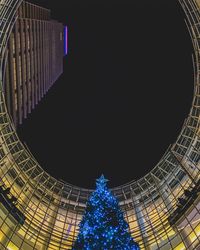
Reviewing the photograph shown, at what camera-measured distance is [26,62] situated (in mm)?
62438

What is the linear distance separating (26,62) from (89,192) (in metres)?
30.6

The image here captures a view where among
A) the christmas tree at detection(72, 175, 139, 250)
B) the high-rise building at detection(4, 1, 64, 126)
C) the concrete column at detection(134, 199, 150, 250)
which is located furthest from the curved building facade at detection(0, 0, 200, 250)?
the high-rise building at detection(4, 1, 64, 126)

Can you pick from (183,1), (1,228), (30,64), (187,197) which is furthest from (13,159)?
(30,64)

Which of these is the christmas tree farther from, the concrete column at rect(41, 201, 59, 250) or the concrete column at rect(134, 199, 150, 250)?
the concrete column at rect(134, 199, 150, 250)

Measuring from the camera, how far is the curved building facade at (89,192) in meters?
29.0

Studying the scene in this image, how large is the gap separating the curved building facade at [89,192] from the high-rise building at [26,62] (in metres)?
13.7

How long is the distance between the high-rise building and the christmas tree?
24.5 m

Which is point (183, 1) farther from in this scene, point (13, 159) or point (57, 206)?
point (57, 206)

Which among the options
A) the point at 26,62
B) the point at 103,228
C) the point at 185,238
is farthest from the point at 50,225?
the point at 26,62

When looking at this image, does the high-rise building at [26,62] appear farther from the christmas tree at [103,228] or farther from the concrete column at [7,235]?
the christmas tree at [103,228]

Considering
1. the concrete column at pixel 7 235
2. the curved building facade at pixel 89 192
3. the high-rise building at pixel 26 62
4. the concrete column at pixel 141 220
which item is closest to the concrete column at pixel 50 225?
the curved building facade at pixel 89 192

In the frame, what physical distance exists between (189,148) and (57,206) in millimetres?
16399

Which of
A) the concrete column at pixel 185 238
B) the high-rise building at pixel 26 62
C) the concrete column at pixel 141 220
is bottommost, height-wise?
the concrete column at pixel 185 238

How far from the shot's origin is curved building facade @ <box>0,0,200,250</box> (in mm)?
28953
